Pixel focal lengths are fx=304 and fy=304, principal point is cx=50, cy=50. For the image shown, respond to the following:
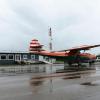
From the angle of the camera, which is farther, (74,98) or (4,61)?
(4,61)

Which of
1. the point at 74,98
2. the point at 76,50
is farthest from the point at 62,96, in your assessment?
the point at 76,50

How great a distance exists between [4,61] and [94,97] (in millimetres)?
62771

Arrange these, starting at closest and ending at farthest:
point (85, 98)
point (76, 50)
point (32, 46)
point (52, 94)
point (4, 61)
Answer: point (85, 98) → point (52, 94) → point (76, 50) → point (32, 46) → point (4, 61)

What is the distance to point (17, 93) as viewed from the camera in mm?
14266

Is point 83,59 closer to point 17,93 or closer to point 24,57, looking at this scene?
point 24,57

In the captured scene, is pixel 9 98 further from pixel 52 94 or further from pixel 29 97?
pixel 52 94

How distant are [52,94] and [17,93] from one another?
1.68m

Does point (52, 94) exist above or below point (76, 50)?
below

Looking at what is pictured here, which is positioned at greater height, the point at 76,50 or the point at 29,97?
the point at 76,50

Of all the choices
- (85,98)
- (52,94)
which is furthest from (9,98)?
(85,98)

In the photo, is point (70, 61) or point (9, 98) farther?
point (70, 61)

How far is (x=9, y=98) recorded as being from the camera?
41.9 feet

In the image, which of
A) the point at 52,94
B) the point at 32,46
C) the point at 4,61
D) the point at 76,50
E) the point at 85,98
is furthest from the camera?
the point at 4,61

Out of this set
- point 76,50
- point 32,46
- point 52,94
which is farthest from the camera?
point 32,46
